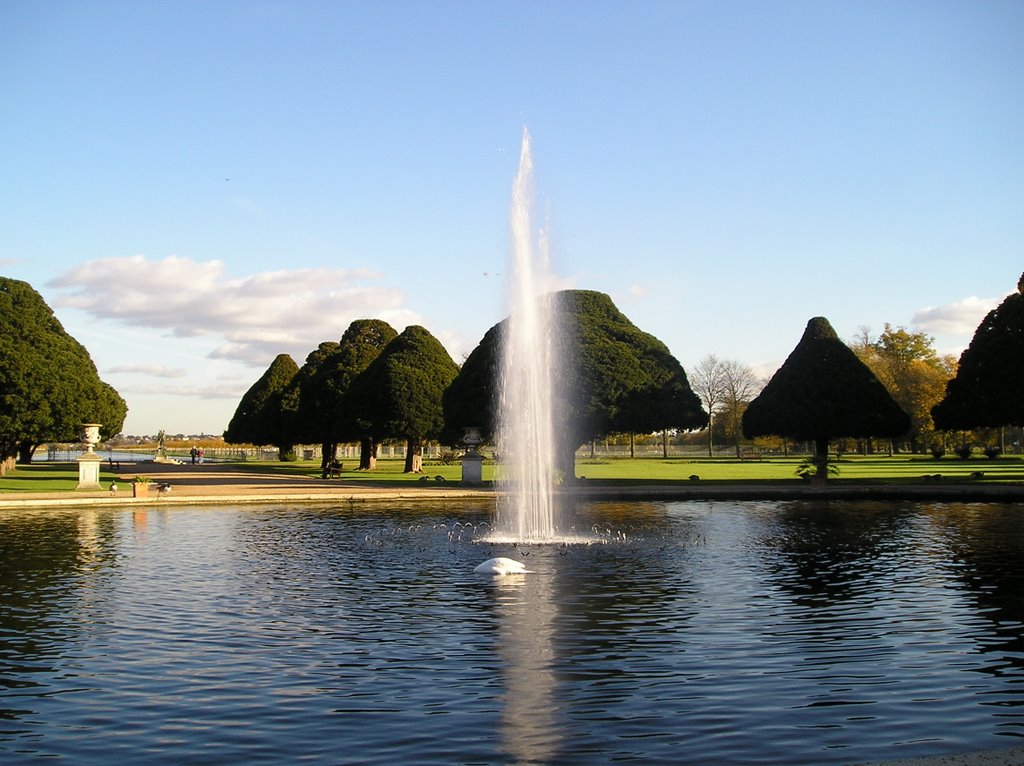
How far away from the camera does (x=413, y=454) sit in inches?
2375

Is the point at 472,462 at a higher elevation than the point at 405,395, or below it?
below

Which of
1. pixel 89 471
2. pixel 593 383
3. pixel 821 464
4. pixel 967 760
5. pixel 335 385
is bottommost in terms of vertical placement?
pixel 967 760

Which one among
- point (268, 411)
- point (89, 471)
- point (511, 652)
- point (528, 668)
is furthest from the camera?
point (268, 411)

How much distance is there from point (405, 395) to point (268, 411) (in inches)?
1168

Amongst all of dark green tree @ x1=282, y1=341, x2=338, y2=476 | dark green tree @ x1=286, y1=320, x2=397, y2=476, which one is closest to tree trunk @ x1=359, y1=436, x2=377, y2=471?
dark green tree @ x1=286, y1=320, x2=397, y2=476

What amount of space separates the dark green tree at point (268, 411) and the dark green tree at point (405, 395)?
20636 mm

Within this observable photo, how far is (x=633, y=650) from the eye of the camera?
1090cm

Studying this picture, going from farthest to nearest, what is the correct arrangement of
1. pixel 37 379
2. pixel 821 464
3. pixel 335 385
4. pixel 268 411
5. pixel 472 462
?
pixel 268 411, pixel 335 385, pixel 37 379, pixel 472 462, pixel 821 464

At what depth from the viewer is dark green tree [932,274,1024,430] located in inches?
1598

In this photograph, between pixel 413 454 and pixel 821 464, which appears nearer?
pixel 821 464

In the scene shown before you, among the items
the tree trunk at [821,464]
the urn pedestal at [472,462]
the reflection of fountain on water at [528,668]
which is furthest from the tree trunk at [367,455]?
the reflection of fountain on water at [528,668]

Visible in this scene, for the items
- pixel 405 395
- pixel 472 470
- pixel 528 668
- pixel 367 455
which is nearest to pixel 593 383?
pixel 472 470

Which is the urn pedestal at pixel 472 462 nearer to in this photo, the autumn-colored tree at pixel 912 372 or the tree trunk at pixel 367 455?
the tree trunk at pixel 367 455

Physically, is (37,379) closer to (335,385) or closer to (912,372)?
(335,385)
